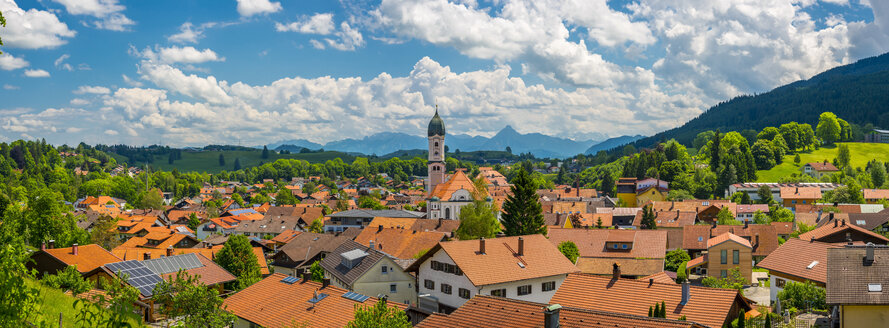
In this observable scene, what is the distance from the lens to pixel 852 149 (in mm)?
177875

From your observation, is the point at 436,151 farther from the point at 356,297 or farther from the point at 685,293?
the point at 685,293

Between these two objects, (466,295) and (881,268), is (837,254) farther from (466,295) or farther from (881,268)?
(466,295)

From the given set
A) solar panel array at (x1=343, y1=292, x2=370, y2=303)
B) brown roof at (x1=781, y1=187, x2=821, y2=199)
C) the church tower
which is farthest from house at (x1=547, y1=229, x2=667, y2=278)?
brown roof at (x1=781, y1=187, x2=821, y2=199)

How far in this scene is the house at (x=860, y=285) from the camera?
23453 millimetres

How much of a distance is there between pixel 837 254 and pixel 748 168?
126 m

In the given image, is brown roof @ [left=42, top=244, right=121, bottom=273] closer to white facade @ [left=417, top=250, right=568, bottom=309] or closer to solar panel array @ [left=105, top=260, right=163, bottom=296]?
solar panel array @ [left=105, top=260, right=163, bottom=296]

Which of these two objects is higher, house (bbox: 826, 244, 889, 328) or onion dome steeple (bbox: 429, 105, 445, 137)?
onion dome steeple (bbox: 429, 105, 445, 137)

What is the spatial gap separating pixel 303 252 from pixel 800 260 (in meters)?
42.5

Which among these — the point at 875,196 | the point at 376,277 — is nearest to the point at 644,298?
the point at 376,277

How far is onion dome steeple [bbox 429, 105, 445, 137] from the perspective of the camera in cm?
11069

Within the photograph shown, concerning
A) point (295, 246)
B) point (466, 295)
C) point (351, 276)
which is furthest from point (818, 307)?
point (295, 246)

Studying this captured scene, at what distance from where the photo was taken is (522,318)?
20047 mm

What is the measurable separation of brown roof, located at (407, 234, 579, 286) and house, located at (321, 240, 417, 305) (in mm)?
2328

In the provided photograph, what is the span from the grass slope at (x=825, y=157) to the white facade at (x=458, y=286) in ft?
412
